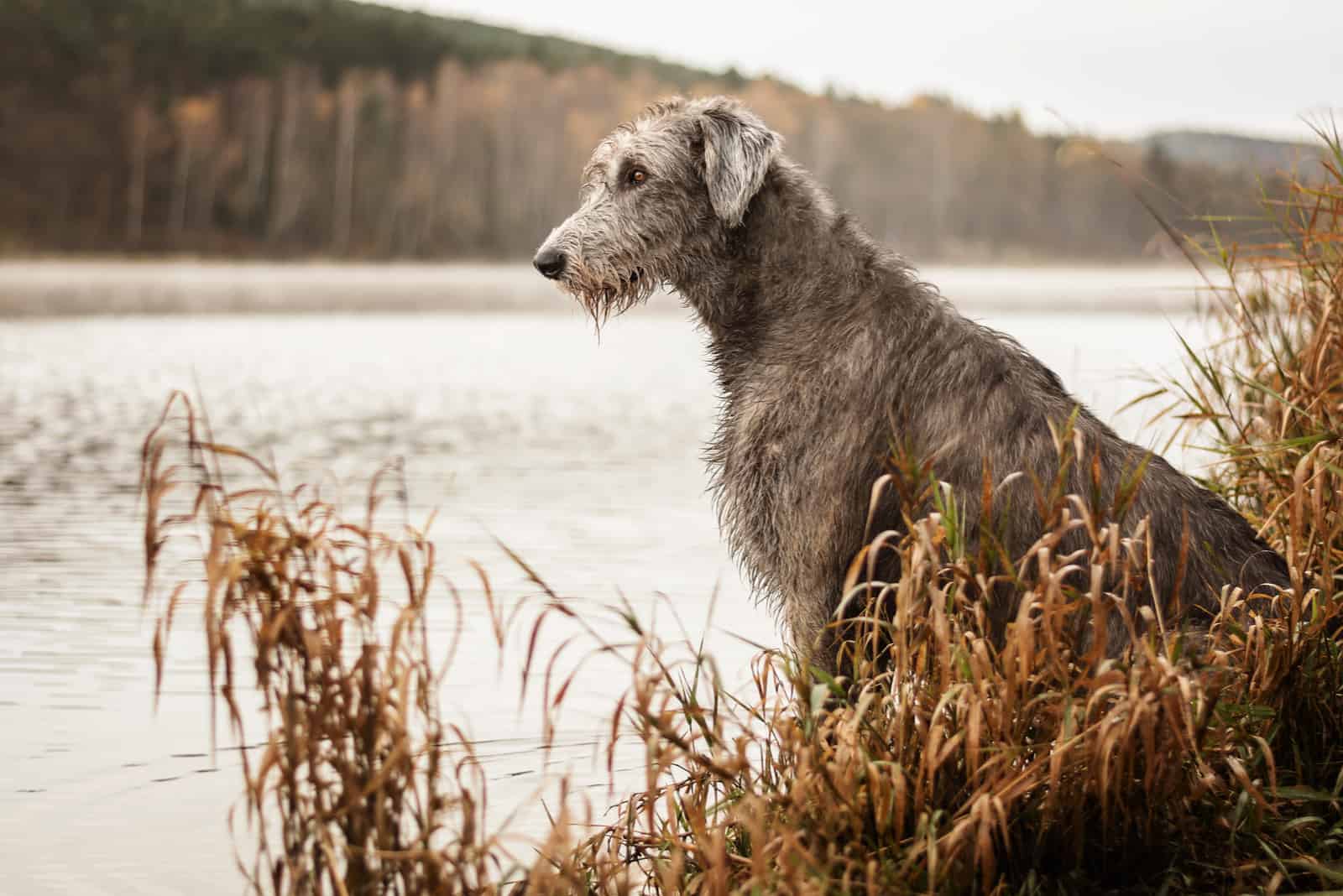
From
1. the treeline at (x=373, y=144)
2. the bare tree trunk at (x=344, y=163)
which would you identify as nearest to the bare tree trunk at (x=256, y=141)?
the treeline at (x=373, y=144)

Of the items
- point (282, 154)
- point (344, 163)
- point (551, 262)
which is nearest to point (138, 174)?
point (282, 154)

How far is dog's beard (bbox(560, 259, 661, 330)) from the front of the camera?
17.3ft

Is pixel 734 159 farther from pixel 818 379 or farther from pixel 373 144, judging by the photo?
pixel 373 144

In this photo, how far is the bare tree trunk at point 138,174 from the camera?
256ft

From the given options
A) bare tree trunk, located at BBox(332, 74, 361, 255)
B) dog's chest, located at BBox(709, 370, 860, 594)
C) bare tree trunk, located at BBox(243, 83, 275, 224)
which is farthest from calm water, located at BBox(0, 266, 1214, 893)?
bare tree trunk, located at BBox(243, 83, 275, 224)

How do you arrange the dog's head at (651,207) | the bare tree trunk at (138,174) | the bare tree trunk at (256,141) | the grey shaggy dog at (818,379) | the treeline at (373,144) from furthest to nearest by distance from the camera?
the bare tree trunk at (138,174) < the treeline at (373,144) < the bare tree trunk at (256,141) < the dog's head at (651,207) < the grey shaggy dog at (818,379)

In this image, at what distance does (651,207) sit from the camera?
17.3ft

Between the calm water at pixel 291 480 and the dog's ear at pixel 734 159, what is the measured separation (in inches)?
56.6

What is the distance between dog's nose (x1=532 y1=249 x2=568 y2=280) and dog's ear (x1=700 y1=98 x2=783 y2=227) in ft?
1.94

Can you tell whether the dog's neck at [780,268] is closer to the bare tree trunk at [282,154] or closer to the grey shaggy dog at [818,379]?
the grey shaggy dog at [818,379]

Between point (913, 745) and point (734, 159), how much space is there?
2173mm

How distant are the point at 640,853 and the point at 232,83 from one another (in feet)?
318

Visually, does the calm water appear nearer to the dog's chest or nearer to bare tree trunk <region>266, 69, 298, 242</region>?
the dog's chest

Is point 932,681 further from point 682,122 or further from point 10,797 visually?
point 10,797
